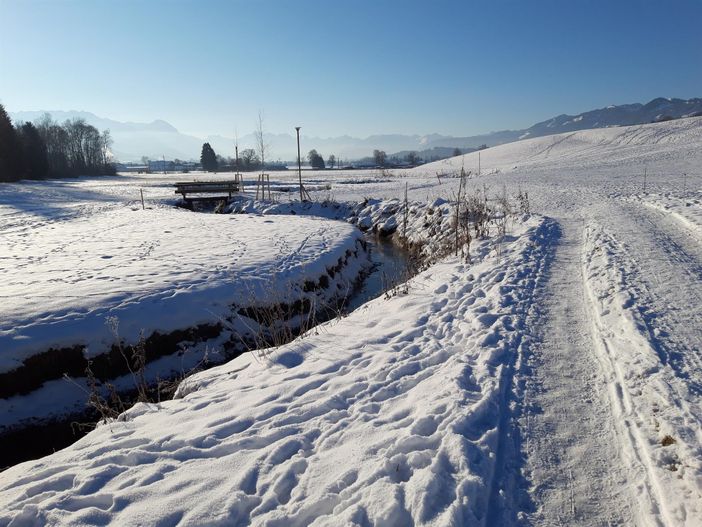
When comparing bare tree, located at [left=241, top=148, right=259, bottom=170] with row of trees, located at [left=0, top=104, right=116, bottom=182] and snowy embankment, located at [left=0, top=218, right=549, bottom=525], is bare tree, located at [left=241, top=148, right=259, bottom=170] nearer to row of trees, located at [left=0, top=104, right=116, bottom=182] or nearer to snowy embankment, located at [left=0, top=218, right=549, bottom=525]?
row of trees, located at [left=0, top=104, right=116, bottom=182]

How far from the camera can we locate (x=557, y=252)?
29.7ft

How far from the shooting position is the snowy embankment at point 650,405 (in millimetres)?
2678

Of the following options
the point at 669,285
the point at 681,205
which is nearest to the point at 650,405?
the point at 669,285

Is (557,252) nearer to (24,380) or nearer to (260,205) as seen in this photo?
(24,380)

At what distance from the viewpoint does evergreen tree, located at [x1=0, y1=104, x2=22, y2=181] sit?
45.7 m

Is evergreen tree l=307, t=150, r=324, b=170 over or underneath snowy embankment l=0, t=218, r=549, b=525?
over

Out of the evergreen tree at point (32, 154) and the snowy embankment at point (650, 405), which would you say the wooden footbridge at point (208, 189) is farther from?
the evergreen tree at point (32, 154)

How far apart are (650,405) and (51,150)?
97765mm

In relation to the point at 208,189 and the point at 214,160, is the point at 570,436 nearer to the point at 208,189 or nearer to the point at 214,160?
the point at 208,189

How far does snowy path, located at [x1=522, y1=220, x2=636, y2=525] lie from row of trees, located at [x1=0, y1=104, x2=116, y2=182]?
60.0m

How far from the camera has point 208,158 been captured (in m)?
98.0

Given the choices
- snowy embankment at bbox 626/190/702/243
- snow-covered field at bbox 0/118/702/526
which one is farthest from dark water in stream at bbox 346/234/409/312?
snowy embankment at bbox 626/190/702/243

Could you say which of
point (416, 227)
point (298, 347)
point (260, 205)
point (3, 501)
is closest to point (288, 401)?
point (298, 347)

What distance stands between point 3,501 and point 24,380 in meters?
3.69
